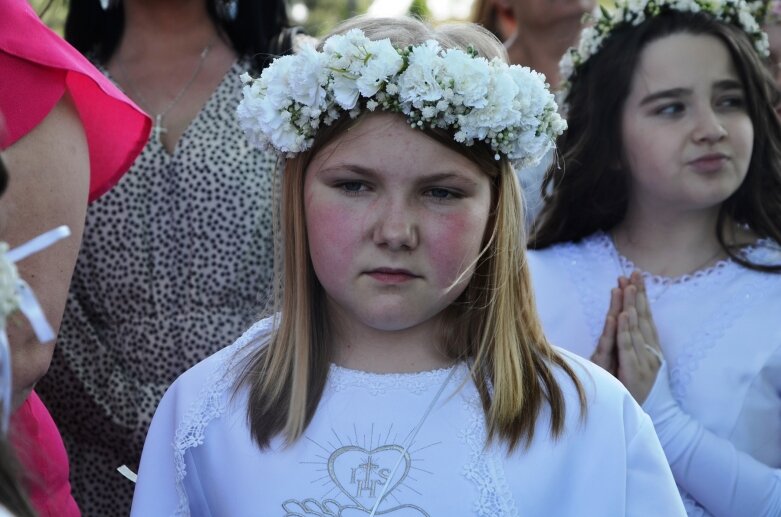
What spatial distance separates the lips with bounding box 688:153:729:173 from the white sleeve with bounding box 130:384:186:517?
172 centimetres

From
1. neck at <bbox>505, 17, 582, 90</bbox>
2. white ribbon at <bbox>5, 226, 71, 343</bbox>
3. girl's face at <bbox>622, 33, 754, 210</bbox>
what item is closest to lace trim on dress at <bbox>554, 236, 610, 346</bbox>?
girl's face at <bbox>622, 33, 754, 210</bbox>

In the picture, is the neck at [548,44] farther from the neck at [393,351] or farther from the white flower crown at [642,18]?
the neck at [393,351]

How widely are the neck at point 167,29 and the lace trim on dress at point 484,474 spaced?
184 cm

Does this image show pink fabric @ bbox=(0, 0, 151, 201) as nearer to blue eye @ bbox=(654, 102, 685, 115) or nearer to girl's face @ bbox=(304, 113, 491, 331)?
girl's face @ bbox=(304, 113, 491, 331)

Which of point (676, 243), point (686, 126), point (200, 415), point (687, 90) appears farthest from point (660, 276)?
point (200, 415)

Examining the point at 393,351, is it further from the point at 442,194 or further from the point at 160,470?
the point at 160,470

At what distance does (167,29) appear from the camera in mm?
4070

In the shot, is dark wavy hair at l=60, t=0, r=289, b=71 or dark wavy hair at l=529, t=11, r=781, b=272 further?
dark wavy hair at l=60, t=0, r=289, b=71

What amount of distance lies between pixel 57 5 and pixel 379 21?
5.97ft

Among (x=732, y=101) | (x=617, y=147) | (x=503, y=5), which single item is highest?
(x=503, y=5)

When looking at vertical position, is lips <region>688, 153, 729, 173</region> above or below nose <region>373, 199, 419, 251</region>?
above

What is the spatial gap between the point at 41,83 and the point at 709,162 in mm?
2008

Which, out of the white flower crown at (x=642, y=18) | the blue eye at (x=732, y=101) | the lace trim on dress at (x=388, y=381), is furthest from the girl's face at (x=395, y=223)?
the white flower crown at (x=642, y=18)

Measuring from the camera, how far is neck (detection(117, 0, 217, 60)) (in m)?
4.05
